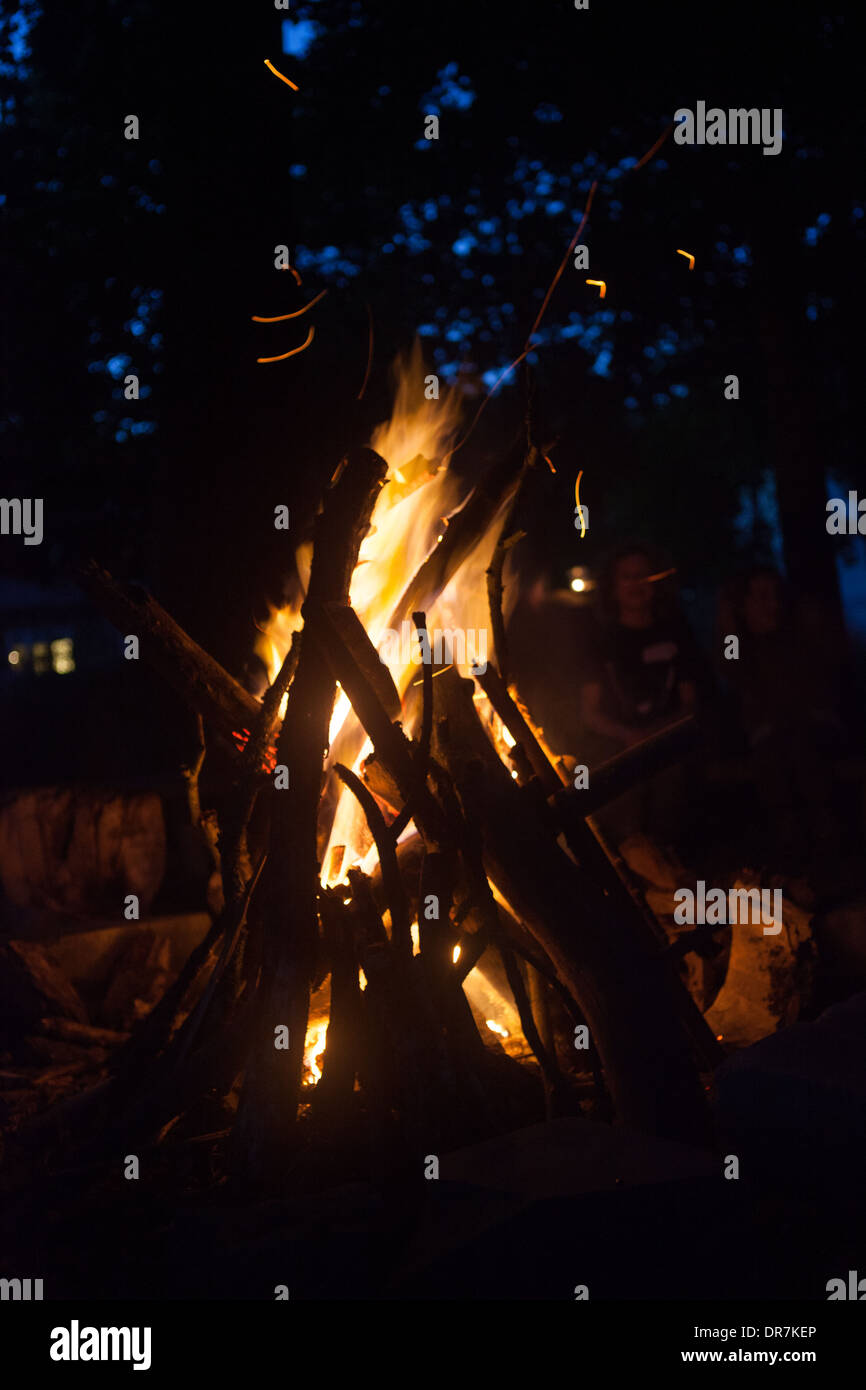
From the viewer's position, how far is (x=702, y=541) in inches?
1172

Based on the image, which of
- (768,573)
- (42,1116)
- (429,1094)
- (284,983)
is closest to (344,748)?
(284,983)

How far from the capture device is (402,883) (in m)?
3.12

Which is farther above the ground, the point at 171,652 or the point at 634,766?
the point at 171,652

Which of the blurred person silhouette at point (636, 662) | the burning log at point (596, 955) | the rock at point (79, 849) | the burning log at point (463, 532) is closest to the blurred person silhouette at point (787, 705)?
the blurred person silhouette at point (636, 662)

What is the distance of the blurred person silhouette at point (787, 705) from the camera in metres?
4.58

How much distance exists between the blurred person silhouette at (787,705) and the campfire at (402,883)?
1140mm

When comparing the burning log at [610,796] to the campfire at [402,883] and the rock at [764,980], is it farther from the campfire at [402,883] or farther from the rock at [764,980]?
the rock at [764,980]

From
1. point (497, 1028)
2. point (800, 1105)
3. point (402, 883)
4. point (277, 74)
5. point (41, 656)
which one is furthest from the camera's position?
point (41, 656)

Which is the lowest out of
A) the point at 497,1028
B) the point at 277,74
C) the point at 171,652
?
the point at 497,1028

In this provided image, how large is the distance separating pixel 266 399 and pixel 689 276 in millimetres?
5732

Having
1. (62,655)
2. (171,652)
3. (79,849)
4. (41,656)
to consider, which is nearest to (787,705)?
(171,652)

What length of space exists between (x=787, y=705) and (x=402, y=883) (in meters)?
3.07

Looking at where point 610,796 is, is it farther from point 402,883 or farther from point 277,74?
point 277,74

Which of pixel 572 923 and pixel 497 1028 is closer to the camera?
pixel 572 923
